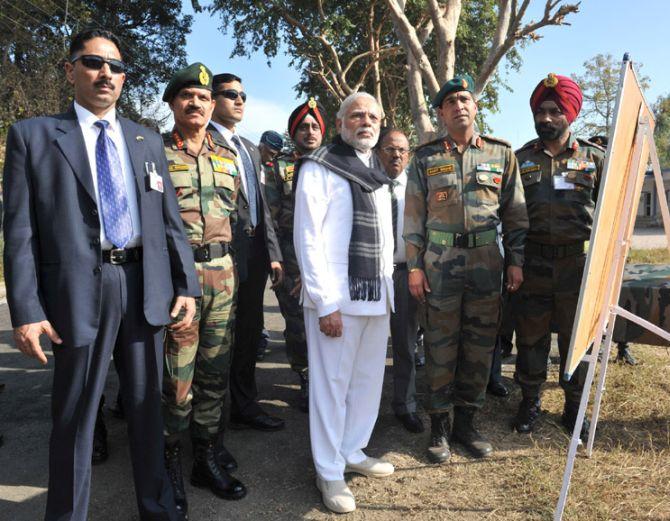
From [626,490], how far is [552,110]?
2202mm

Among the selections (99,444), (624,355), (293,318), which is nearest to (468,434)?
(293,318)

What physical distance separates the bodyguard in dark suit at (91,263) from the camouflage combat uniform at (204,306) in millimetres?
218

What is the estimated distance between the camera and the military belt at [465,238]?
309 centimetres

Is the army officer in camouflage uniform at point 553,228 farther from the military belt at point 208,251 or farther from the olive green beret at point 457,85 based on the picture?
the military belt at point 208,251

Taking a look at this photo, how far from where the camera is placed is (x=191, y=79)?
8.65ft

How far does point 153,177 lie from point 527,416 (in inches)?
108

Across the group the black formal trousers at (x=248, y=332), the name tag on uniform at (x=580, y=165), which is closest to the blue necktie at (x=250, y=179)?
the black formal trousers at (x=248, y=332)

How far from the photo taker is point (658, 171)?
8.71 ft

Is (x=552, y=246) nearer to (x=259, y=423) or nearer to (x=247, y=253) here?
(x=247, y=253)

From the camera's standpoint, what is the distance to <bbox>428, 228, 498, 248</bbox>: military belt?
10.1ft

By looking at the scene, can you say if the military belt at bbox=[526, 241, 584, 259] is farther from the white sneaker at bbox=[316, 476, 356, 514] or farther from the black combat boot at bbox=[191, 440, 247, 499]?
the black combat boot at bbox=[191, 440, 247, 499]

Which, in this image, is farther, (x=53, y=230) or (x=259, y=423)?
(x=259, y=423)

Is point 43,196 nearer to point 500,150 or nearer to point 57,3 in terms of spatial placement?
point 500,150

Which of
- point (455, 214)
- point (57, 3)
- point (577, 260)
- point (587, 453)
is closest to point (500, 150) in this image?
point (455, 214)
